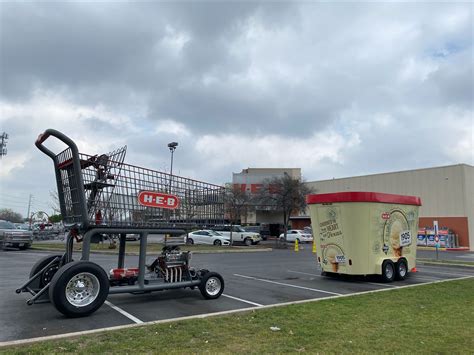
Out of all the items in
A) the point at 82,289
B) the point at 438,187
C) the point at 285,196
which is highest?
the point at 438,187

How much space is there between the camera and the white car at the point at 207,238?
33.0 metres

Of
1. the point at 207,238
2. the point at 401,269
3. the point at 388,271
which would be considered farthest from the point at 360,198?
the point at 207,238

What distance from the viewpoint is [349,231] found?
11.9 meters

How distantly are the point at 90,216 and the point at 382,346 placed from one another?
5072 mm

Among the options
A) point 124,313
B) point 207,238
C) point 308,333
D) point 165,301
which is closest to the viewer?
point 308,333

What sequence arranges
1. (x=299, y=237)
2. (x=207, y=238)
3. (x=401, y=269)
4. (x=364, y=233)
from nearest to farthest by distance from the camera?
(x=364, y=233) < (x=401, y=269) < (x=207, y=238) < (x=299, y=237)

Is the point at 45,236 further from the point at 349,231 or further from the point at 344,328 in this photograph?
the point at 344,328

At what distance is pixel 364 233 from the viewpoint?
38.5ft

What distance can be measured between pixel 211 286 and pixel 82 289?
2.65 m

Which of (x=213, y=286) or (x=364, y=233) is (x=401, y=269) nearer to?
(x=364, y=233)

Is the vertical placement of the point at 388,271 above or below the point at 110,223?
below

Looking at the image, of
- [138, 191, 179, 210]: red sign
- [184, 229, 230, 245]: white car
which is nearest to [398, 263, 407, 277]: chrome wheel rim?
[138, 191, 179, 210]: red sign

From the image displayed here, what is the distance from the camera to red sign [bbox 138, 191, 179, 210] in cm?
794

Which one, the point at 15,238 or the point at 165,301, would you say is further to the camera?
the point at 15,238
